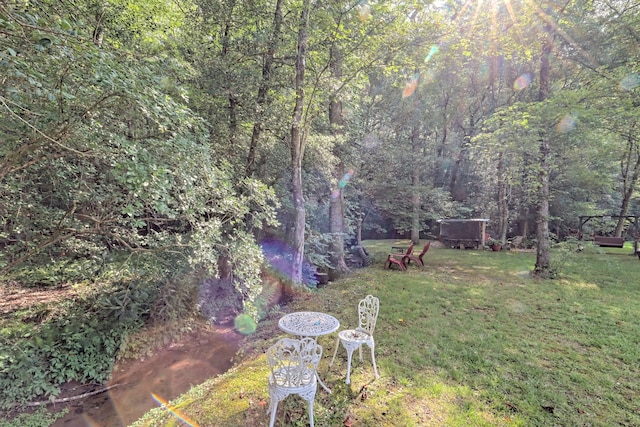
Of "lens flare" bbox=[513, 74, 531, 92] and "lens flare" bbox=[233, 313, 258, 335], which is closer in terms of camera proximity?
"lens flare" bbox=[233, 313, 258, 335]

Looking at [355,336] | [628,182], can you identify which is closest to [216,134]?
A: [355,336]

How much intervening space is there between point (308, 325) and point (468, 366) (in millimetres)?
2155

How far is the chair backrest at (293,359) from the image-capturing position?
2488 mm

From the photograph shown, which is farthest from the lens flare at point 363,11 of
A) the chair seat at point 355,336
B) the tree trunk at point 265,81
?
the chair seat at point 355,336

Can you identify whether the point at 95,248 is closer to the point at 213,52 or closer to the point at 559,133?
the point at 213,52

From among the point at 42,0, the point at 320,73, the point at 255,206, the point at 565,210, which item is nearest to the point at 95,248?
the point at 255,206

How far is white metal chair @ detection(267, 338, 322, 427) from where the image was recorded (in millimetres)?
2475

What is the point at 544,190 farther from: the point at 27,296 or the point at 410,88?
the point at 27,296

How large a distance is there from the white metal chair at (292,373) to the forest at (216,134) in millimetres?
1530

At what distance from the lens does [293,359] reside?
104 inches

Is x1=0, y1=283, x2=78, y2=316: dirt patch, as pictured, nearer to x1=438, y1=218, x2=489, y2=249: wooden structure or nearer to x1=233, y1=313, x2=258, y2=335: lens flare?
x1=233, y1=313, x2=258, y2=335: lens flare

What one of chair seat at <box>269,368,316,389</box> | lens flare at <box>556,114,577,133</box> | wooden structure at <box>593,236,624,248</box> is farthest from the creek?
wooden structure at <box>593,236,624,248</box>

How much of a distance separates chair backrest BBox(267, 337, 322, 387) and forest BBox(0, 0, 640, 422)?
1.52m

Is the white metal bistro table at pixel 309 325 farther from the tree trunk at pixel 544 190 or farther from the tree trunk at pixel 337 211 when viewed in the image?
the tree trunk at pixel 544 190
